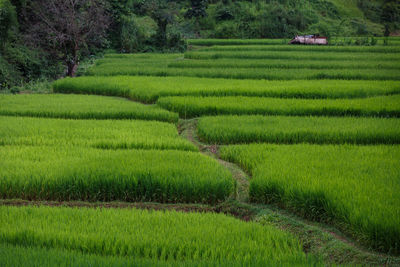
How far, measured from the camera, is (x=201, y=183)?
3658 millimetres

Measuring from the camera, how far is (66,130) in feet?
18.4

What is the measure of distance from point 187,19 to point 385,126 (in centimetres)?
2420

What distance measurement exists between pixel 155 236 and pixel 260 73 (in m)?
8.93

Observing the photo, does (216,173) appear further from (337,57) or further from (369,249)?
(337,57)

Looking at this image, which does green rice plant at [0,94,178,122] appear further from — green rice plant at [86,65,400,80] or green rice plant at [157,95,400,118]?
green rice plant at [86,65,400,80]

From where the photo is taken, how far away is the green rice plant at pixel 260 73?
33.9 feet

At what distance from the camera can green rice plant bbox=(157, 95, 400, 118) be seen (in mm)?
6613

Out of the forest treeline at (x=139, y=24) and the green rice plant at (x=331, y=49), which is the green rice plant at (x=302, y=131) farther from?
the green rice plant at (x=331, y=49)

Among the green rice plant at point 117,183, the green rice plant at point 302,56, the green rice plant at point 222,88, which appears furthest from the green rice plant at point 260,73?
the green rice plant at point 117,183

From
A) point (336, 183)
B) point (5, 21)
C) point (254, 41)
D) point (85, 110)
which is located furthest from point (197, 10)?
point (336, 183)

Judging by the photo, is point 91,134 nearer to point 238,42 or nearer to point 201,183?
point 201,183

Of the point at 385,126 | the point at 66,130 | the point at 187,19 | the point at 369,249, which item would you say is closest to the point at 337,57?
the point at 385,126

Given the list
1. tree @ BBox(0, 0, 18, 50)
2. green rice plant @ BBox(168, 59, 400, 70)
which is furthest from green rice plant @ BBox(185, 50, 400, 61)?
tree @ BBox(0, 0, 18, 50)

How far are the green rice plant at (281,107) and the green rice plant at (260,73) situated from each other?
3.09 meters
